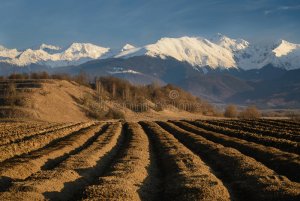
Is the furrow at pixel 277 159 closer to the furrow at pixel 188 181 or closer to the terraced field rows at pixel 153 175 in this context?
the terraced field rows at pixel 153 175

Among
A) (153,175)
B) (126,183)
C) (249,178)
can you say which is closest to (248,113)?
(153,175)

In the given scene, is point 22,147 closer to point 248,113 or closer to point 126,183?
point 126,183

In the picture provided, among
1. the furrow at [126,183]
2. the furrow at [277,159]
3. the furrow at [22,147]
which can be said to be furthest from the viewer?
the furrow at [22,147]

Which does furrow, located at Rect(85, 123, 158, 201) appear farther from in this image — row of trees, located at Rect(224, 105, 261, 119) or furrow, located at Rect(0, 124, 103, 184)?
row of trees, located at Rect(224, 105, 261, 119)

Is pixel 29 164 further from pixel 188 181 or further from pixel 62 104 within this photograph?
pixel 62 104

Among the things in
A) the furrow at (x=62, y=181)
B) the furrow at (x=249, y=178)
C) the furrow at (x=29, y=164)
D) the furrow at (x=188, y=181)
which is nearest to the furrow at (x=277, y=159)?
the furrow at (x=249, y=178)

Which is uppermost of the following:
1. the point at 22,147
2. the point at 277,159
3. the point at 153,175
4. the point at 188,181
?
the point at 277,159

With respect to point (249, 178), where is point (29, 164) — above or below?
below

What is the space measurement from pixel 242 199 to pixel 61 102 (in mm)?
117460

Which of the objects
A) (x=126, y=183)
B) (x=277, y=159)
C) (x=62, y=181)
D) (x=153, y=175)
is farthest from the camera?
(x=277, y=159)

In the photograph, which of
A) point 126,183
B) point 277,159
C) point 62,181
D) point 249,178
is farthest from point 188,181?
point 277,159

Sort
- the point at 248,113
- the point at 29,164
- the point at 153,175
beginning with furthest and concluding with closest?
1. the point at 248,113
2. the point at 29,164
3. the point at 153,175

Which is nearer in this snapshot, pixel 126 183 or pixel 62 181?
pixel 126 183

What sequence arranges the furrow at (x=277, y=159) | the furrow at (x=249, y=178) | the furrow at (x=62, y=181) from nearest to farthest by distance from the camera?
the furrow at (x=62, y=181) < the furrow at (x=249, y=178) < the furrow at (x=277, y=159)
